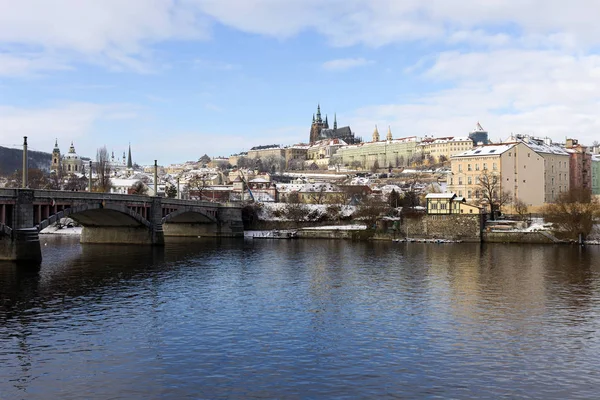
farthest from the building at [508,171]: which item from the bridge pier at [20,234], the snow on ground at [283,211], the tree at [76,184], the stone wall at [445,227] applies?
the tree at [76,184]

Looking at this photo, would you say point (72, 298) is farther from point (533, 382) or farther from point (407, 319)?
point (533, 382)

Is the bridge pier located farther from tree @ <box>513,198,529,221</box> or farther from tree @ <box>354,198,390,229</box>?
tree @ <box>513,198,529,221</box>

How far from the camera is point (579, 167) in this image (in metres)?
110

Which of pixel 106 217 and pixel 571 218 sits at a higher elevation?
pixel 106 217

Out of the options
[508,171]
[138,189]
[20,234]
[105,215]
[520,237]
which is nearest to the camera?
[20,234]

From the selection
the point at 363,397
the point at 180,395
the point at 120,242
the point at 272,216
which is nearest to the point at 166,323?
the point at 180,395

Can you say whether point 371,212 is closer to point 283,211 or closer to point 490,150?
point 283,211

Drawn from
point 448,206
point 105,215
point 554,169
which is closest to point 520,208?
point 448,206

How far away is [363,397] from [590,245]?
6504cm

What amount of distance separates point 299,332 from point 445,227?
6187cm

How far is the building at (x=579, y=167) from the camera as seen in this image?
107125mm

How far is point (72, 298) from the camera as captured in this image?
3431cm

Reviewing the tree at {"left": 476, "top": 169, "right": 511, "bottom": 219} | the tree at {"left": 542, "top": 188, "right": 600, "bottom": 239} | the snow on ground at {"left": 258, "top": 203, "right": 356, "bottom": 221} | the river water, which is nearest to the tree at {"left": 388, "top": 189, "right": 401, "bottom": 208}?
the snow on ground at {"left": 258, "top": 203, "right": 356, "bottom": 221}

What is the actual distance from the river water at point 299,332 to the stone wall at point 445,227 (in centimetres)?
3181
